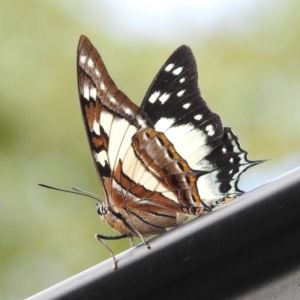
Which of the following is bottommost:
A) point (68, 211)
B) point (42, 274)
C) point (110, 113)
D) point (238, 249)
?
point (42, 274)

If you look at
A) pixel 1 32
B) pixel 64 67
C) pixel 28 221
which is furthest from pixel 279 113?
pixel 1 32

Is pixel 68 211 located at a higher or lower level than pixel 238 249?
lower

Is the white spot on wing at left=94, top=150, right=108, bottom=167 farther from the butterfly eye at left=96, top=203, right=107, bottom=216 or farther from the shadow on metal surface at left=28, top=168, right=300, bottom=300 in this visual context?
the shadow on metal surface at left=28, top=168, right=300, bottom=300

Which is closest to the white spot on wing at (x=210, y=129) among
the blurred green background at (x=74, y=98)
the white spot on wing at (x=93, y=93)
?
the white spot on wing at (x=93, y=93)

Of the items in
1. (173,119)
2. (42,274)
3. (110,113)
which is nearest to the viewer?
(110,113)

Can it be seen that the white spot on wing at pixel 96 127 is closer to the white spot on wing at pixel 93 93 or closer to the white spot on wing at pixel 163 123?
the white spot on wing at pixel 93 93

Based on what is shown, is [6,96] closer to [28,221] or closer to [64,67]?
[64,67]
